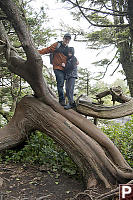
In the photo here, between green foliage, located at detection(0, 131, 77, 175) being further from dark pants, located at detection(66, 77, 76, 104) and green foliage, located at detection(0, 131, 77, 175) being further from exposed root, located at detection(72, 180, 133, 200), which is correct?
dark pants, located at detection(66, 77, 76, 104)

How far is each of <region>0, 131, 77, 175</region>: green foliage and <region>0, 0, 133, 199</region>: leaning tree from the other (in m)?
0.29

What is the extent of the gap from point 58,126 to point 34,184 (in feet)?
4.11

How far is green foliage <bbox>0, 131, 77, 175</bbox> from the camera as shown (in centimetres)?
432

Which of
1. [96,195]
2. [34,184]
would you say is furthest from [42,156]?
[96,195]

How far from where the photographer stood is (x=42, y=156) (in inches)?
179

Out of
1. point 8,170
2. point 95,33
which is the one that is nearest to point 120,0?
point 95,33

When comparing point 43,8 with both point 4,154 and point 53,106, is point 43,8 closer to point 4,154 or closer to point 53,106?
point 53,106

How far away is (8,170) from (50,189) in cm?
124

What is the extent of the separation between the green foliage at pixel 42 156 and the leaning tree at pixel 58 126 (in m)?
0.29

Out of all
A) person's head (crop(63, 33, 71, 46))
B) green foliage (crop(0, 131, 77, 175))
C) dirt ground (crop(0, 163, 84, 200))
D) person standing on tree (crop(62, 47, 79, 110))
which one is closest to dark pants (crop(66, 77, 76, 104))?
person standing on tree (crop(62, 47, 79, 110))

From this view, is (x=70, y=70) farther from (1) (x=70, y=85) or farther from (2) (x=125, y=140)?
(2) (x=125, y=140)

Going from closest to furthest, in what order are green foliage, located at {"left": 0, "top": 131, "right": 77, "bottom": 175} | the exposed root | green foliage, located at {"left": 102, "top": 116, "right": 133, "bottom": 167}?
the exposed root < green foliage, located at {"left": 0, "top": 131, "right": 77, "bottom": 175} < green foliage, located at {"left": 102, "top": 116, "right": 133, "bottom": 167}

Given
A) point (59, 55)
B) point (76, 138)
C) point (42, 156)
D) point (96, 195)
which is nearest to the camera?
point (96, 195)

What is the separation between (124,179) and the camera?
3.42 m
